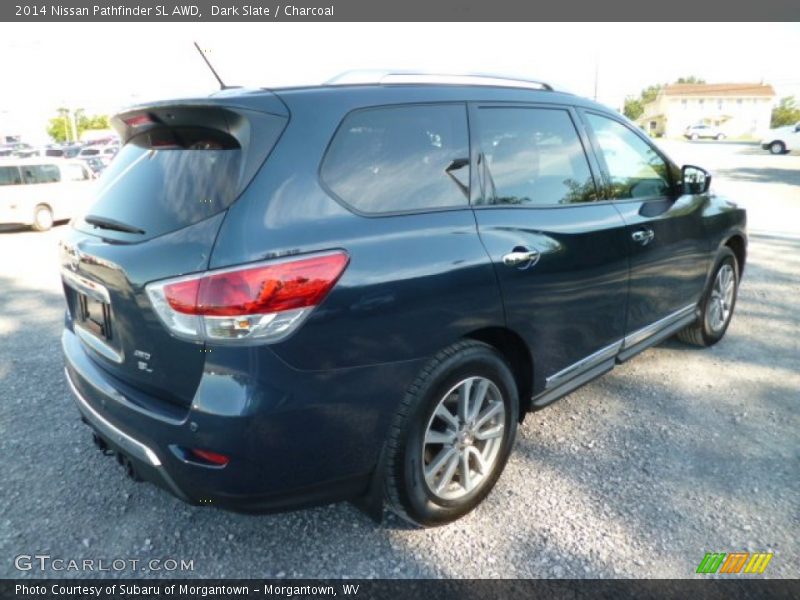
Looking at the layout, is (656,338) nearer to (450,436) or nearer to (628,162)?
(628,162)

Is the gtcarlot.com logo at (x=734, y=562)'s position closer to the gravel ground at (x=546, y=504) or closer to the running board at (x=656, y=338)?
the gravel ground at (x=546, y=504)

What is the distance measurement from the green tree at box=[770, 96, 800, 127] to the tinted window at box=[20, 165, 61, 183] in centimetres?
8867

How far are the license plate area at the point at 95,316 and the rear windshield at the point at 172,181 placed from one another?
0.30m

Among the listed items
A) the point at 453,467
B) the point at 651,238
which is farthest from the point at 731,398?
the point at 453,467

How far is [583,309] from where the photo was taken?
10.1 feet

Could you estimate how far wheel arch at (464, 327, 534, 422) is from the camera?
2.63 metres

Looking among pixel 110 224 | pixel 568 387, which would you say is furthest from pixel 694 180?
pixel 110 224

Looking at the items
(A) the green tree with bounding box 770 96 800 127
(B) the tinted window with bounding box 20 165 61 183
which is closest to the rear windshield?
(B) the tinted window with bounding box 20 165 61 183

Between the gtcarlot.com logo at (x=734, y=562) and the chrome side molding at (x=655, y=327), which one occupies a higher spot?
the chrome side molding at (x=655, y=327)

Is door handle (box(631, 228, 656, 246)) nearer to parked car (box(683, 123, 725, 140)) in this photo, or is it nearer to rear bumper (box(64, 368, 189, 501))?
rear bumper (box(64, 368, 189, 501))

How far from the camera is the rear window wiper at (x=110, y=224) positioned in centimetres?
224

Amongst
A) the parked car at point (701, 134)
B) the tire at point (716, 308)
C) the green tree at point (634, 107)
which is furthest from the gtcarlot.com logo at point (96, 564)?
the green tree at point (634, 107)

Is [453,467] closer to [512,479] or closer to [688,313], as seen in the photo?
[512,479]

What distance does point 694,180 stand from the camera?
161 inches
